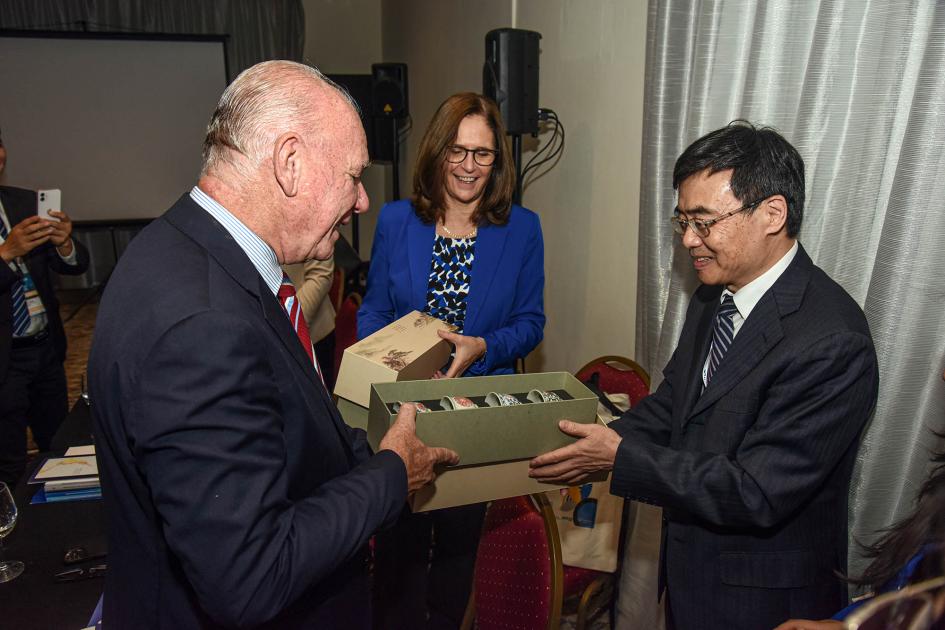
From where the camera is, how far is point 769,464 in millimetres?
1289

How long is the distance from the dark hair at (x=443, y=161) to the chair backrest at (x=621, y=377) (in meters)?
0.69

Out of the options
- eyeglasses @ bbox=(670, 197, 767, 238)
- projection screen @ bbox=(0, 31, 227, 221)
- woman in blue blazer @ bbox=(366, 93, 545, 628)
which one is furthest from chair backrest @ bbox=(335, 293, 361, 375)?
projection screen @ bbox=(0, 31, 227, 221)

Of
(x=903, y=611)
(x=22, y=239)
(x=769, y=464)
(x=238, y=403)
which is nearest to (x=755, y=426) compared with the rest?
(x=769, y=464)

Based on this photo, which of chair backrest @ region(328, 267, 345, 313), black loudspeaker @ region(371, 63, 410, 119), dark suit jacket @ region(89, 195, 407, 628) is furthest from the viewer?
black loudspeaker @ region(371, 63, 410, 119)

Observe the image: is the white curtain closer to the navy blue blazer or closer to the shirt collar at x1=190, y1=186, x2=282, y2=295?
the navy blue blazer

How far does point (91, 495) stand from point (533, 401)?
4.04 feet

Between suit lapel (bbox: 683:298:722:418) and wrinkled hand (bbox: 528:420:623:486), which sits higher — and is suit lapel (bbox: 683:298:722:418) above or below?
above

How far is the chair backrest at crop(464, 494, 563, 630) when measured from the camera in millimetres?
1546

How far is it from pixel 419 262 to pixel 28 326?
6.23ft

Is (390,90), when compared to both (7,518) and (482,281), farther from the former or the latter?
(7,518)

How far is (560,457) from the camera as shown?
4.88 feet

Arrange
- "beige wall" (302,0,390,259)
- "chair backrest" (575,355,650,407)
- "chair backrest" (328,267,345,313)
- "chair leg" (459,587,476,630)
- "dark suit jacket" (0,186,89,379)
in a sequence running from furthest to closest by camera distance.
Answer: "beige wall" (302,0,390,259) < "chair backrest" (328,267,345,313) < "dark suit jacket" (0,186,89,379) < "chair backrest" (575,355,650,407) < "chair leg" (459,587,476,630)

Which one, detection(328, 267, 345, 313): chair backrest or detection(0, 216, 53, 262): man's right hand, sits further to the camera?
detection(328, 267, 345, 313): chair backrest

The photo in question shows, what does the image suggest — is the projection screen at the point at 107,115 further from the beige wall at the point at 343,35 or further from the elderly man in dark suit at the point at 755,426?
the elderly man in dark suit at the point at 755,426
